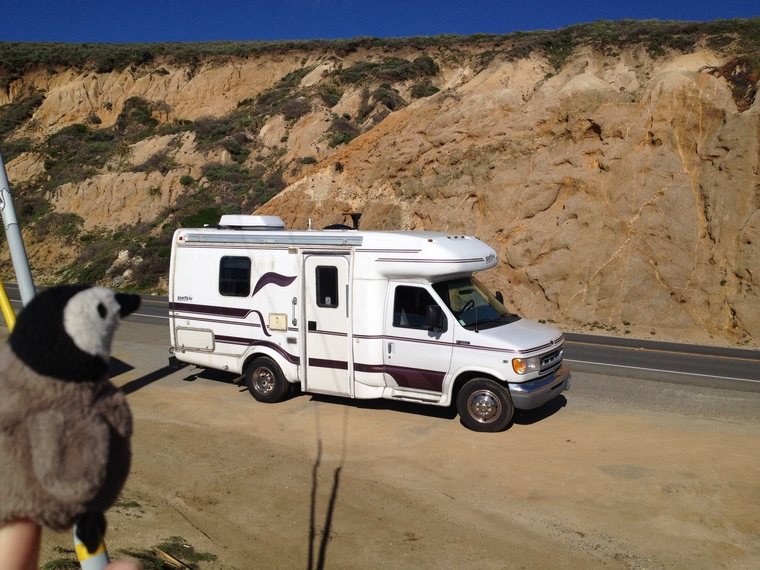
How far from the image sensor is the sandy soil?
5.97 meters

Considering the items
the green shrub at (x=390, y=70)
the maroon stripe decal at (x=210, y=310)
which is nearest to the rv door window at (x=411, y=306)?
the maroon stripe decal at (x=210, y=310)

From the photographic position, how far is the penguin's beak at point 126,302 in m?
2.11

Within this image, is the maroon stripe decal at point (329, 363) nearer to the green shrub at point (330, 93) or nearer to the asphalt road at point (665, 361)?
the asphalt road at point (665, 361)

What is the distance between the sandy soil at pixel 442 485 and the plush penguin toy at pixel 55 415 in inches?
149

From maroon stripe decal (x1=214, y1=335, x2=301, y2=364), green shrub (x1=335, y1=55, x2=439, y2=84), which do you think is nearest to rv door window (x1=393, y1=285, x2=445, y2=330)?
maroon stripe decal (x1=214, y1=335, x2=301, y2=364)

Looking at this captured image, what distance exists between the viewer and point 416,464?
8.16m

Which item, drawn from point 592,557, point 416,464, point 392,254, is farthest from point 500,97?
point 592,557

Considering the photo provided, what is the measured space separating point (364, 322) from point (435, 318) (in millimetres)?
1122

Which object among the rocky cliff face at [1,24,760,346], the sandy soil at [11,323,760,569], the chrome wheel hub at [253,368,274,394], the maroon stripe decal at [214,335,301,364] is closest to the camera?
the sandy soil at [11,323,760,569]

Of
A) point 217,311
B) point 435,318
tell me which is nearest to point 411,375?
point 435,318

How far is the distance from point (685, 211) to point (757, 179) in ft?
7.05

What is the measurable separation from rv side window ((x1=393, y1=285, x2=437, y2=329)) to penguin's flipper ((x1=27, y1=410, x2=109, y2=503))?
7673 mm

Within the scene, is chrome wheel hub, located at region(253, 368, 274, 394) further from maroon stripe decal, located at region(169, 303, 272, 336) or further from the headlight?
the headlight

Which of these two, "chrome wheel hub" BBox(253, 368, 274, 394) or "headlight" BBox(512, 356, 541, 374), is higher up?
"headlight" BBox(512, 356, 541, 374)
